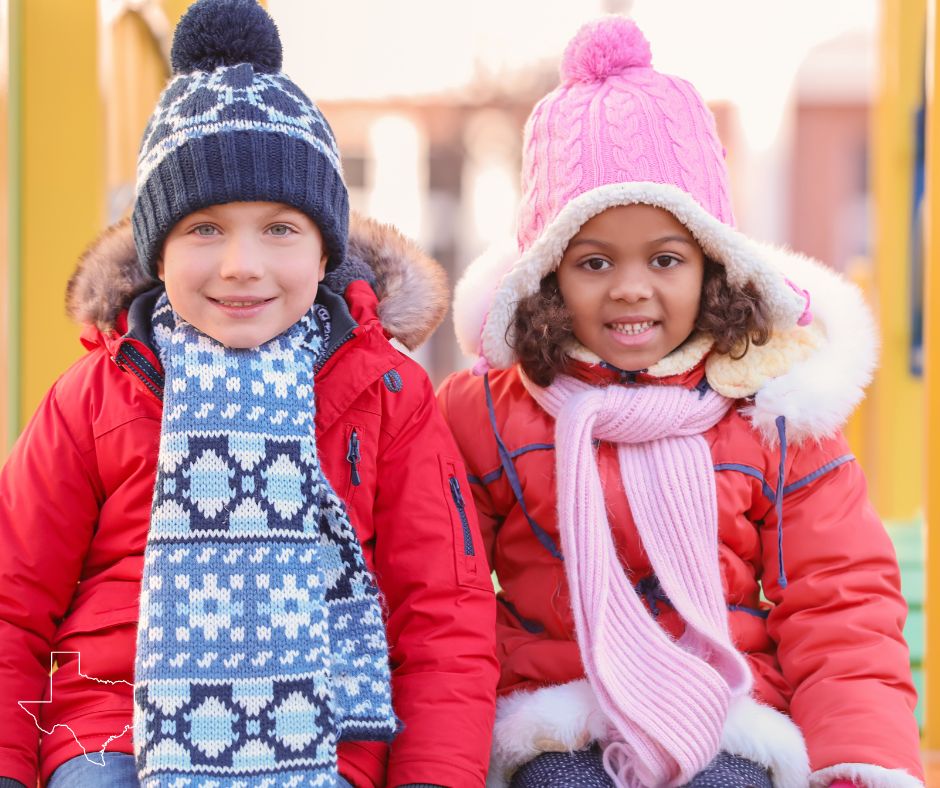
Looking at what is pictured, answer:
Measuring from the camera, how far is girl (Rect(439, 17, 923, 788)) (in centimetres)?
183

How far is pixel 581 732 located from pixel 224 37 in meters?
1.22

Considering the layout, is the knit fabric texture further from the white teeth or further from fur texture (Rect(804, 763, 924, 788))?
fur texture (Rect(804, 763, 924, 788))

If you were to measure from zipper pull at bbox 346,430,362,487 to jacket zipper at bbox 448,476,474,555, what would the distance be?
6.2 inches

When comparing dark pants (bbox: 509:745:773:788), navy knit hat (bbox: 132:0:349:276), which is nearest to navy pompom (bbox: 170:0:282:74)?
navy knit hat (bbox: 132:0:349:276)

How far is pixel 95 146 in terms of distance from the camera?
8.73ft

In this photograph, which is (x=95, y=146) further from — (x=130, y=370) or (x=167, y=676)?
(x=167, y=676)

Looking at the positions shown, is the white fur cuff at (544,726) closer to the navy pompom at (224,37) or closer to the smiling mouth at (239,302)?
the smiling mouth at (239,302)

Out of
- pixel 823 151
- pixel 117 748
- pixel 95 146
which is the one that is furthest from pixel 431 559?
pixel 823 151

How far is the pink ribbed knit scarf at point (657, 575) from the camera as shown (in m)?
1.79

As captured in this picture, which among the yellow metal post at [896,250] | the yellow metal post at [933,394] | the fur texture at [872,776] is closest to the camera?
the fur texture at [872,776]

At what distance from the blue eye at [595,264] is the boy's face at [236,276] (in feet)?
1.59

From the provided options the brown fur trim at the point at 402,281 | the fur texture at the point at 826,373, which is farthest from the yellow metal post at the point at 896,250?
the brown fur trim at the point at 402,281

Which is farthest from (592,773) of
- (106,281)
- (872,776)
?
(106,281)

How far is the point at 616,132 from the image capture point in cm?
194
